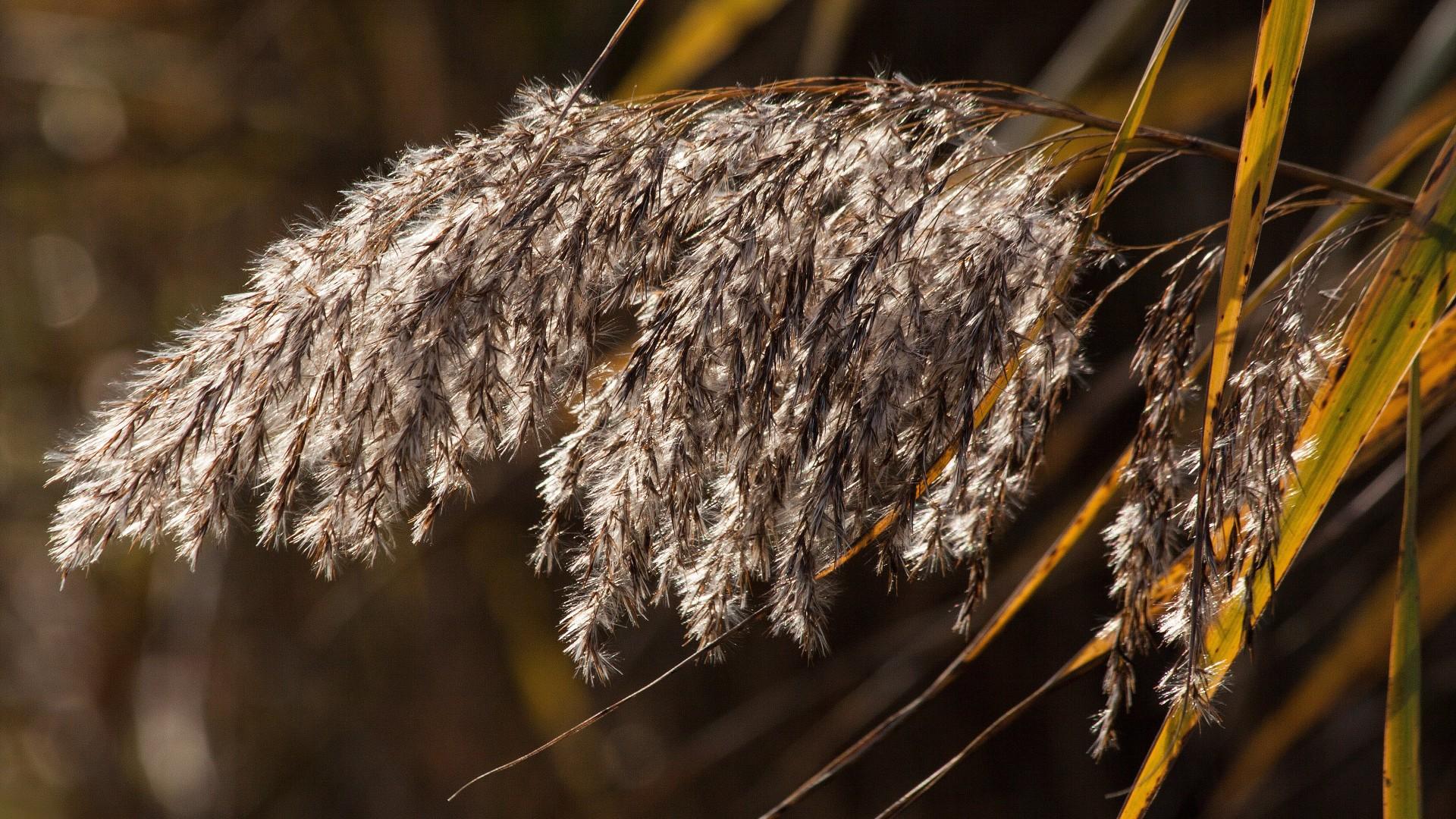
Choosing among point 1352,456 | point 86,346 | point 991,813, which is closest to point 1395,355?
point 1352,456

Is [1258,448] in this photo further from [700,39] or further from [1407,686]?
[700,39]

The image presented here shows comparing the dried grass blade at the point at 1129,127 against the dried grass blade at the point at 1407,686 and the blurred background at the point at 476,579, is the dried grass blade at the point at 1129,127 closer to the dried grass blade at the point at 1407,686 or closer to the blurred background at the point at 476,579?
the dried grass blade at the point at 1407,686

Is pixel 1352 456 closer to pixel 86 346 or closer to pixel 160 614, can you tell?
pixel 160 614

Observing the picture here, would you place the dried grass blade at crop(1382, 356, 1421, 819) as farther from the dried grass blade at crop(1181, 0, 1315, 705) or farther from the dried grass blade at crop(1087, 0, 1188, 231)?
the dried grass blade at crop(1087, 0, 1188, 231)

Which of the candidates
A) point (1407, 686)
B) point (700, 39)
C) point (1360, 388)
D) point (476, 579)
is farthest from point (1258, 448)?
point (476, 579)

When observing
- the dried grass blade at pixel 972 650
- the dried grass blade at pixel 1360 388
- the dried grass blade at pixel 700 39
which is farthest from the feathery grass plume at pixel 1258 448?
the dried grass blade at pixel 700 39
